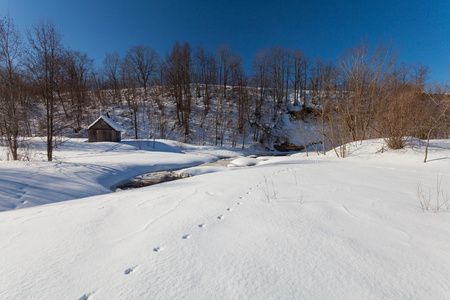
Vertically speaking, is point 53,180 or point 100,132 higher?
point 100,132

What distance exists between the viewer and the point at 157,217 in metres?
2.77

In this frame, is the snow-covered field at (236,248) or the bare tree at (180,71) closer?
the snow-covered field at (236,248)

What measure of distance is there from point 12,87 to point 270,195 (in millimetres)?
13606

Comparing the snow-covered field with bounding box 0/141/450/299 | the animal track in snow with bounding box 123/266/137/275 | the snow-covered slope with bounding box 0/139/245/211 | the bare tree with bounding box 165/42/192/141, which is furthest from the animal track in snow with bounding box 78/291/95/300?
the bare tree with bounding box 165/42/192/141

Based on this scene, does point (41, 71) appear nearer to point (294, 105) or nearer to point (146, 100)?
point (146, 100)

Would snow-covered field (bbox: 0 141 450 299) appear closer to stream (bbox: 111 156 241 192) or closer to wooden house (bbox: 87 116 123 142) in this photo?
stream (bbox: 111 156 241 192)

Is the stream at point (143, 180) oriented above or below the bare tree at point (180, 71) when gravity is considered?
below

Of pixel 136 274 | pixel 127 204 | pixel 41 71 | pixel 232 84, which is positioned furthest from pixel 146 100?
pixel 136 274

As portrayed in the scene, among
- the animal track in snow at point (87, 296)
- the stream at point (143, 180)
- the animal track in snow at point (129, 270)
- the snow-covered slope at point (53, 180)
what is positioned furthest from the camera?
the stream at point (143, 180)

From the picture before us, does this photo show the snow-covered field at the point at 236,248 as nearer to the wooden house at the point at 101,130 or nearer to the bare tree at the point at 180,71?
the wooden house at the point at 101,130

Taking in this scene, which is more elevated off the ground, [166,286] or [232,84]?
[232,84]

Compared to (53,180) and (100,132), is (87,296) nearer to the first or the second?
(53,180)

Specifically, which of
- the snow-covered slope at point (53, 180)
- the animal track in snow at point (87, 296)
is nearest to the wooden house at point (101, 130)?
the snow-covered slope at point (53, 180)

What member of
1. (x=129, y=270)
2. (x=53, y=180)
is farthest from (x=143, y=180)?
(x=129, y=270)
